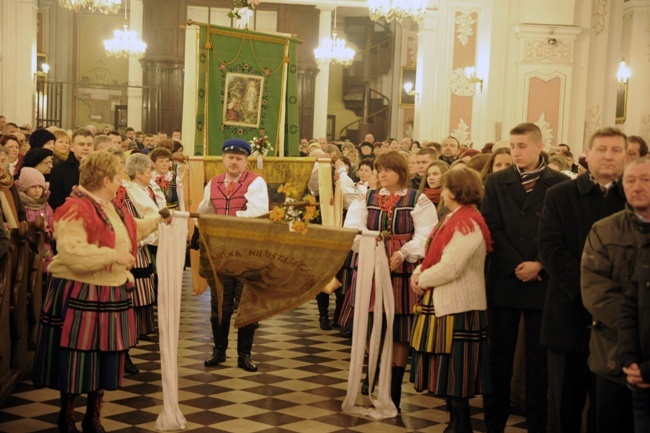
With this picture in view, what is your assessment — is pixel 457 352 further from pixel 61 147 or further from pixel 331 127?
pixel 331 127

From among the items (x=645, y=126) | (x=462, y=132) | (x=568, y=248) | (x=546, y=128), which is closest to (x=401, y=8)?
(x=462, y=132)

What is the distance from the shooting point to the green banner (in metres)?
9.83

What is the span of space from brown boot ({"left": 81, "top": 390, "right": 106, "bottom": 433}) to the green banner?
4.24 metres

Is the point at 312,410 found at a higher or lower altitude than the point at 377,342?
lower

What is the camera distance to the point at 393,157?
7.02 meters

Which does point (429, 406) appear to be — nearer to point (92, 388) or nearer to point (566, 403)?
point (566, 403)

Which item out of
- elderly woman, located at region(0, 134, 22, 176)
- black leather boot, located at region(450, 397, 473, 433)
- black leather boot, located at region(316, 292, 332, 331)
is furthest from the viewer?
elderly woman, located at region(0, 134, 22, 176)

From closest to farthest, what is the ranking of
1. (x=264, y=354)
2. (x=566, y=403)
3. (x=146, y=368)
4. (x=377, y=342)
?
(x=566, y=403) < (x=377, y=342) < (x=146, y=368) < (x=264, y=354)

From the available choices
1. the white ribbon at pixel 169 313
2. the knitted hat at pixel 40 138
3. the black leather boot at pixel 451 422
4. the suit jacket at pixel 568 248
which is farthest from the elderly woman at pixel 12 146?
the suit jacket at pixel 568 248

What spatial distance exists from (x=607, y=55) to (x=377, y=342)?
9877mm

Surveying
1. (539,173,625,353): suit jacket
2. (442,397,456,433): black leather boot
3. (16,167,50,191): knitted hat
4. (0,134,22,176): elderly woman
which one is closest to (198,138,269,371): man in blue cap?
(16,167,50,191): knitted hat

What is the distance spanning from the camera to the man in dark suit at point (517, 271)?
5996 millimetres

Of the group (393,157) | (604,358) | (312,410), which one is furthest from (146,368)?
(604,358)

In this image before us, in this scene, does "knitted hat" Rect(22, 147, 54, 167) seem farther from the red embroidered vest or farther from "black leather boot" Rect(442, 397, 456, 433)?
"black leather boot" Rect(442, 397, 456, 433)
